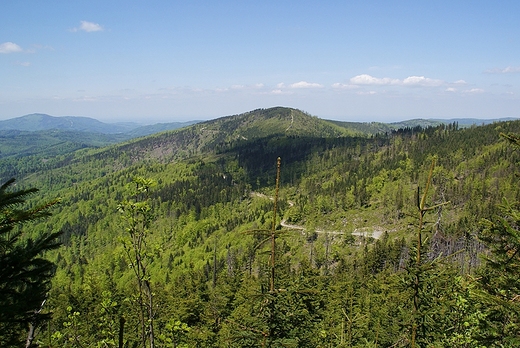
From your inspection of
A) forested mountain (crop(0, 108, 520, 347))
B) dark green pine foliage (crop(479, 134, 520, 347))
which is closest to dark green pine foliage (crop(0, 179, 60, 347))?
forested mountain (crop(0, 108, 520, 347))

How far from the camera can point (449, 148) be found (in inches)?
7776

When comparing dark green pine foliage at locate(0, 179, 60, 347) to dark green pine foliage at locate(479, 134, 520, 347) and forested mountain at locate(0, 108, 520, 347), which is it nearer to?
forested mountain at locate(0, 108, 520, 347)

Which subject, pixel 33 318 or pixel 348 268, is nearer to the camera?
pixel 33 318

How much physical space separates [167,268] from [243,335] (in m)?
148

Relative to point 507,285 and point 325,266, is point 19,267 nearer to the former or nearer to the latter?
point 507,285

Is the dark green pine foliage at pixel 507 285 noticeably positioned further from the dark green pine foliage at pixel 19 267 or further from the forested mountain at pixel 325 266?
the dark green pine foliage at pixel 19 267

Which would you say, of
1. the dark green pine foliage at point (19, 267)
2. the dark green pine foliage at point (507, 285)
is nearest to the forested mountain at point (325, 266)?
the dark green pine foliage at point (507, 285)

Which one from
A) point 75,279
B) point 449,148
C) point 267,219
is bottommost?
point 75,279

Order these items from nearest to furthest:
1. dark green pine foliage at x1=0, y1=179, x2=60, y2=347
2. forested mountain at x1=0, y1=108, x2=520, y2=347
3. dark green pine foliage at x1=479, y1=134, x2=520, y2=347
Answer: dark green pine foliage at x1=0, y1=179, x2=60, y2=347
dark green pine foliage at x1=479, y1=134, x2=520, y2=347
forested mountain at x1=0, y1=108, x2=520, y2=347

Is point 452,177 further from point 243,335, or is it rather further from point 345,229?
point 243,335

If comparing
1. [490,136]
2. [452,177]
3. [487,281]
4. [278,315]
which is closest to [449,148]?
[490,136]

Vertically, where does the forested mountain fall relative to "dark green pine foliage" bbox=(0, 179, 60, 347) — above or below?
below

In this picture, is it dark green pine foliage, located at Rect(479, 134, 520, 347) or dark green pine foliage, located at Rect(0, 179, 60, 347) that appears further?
dark green pine foliage, located at Rect(479, 134, 520, 347)

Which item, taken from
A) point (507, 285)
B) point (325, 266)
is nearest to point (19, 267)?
point (507, 285)
